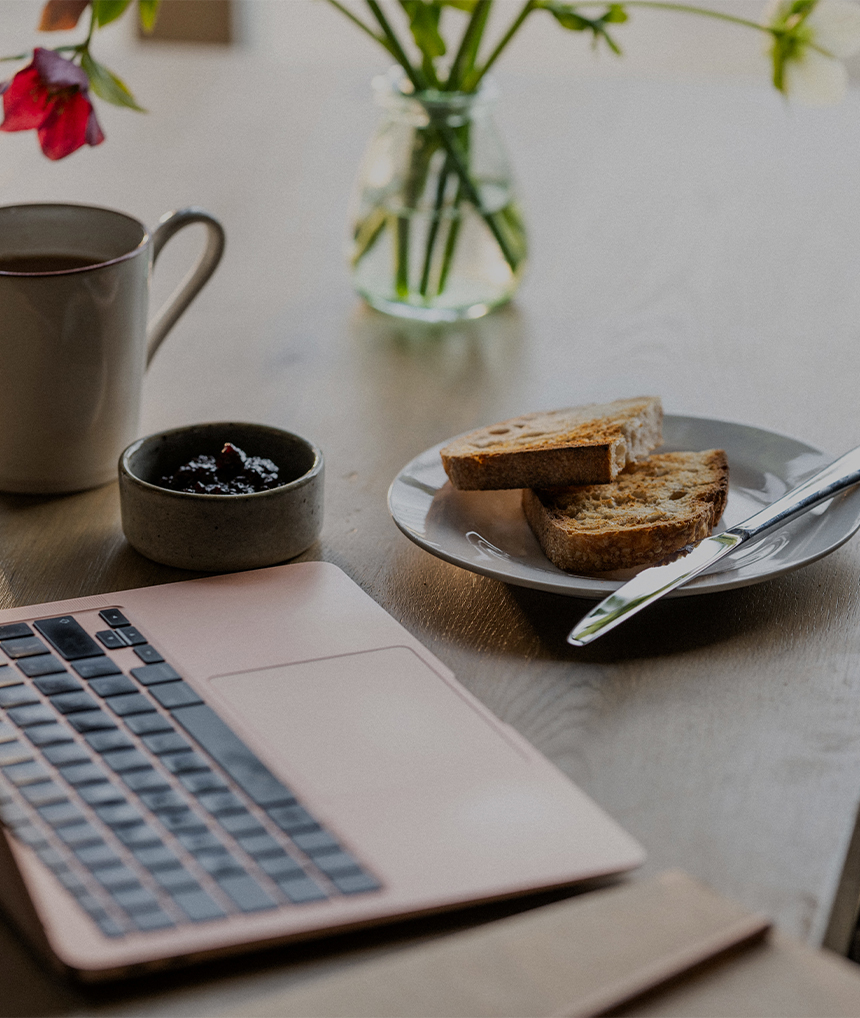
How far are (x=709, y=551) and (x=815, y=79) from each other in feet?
1.77

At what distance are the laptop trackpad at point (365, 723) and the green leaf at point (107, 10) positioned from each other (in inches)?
22.7

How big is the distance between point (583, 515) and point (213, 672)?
0.92ft

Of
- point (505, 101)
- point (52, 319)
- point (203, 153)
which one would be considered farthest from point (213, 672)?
point (505, 101)

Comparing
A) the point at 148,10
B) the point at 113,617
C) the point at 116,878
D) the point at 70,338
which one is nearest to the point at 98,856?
the point at 116,878

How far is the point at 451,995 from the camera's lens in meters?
0.48

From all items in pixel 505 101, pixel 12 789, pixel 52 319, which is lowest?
pixel 12 789

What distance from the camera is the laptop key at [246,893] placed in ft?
1.67

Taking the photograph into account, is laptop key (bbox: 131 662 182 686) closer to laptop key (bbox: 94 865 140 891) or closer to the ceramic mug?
laptop key (bbox: 94 865 140 891)

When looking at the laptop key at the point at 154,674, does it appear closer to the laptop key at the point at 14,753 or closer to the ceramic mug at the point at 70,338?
the laptop key at the point at 14,753

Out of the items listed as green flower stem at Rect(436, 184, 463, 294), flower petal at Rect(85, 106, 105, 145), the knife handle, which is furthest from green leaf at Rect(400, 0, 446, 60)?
the knife handle

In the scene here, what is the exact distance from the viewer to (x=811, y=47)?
3.55 feet

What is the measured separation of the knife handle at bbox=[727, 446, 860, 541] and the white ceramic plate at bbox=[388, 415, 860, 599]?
0.06 ft

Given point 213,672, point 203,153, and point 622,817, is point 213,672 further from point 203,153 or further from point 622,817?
point 203,153

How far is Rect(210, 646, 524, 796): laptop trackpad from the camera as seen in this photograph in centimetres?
60
